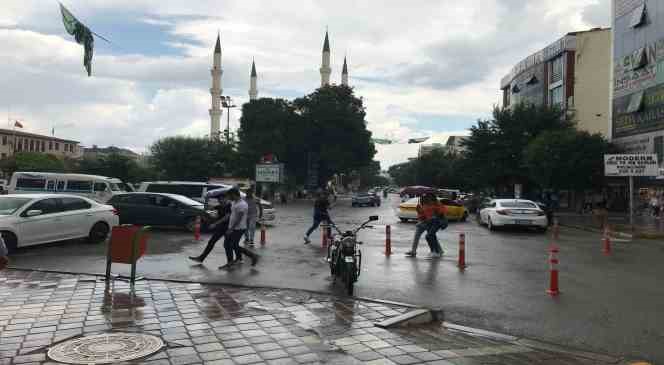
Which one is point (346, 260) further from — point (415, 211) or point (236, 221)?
point (415, 211)

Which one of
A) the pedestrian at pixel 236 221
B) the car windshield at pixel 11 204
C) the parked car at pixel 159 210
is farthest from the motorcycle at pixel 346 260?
the parked car at pixel 159 210

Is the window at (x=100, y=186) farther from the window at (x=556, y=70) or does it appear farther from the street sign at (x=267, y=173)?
the window at (x=556, y=70)

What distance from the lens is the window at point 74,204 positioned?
14680mm

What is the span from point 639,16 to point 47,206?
36.7m

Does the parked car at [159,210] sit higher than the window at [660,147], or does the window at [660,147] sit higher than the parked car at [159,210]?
the window at [660,147]

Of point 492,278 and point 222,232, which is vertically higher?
point 222,232

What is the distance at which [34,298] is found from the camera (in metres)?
7.93

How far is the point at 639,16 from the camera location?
37156mm

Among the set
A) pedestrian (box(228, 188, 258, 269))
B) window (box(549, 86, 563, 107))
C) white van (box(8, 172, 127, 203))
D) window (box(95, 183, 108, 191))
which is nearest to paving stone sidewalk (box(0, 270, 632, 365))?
pedestrian (box(228, 188, 258, 269))

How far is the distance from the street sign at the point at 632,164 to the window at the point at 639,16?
16.7 m

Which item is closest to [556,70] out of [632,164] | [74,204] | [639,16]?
[639,16]

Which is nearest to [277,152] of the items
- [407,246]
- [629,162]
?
[629,162]

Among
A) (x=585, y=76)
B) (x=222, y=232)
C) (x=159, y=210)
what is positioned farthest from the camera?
(x=585, y=76)

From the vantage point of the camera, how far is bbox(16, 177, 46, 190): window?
30.8m
